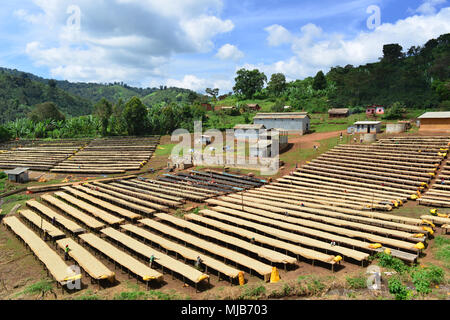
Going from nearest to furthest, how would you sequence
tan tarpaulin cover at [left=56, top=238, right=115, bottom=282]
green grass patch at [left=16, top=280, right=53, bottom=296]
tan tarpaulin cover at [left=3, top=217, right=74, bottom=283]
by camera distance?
green grass patch at [left=16, top=280, right=53, bottom=296] < tan tarpaulin cover at [left=56, top=238, right=115, bottom=282] < tan tarpaulin cover at [left=3, top=217, right=74, bottom=283]

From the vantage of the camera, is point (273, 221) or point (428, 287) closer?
point (428, 287)

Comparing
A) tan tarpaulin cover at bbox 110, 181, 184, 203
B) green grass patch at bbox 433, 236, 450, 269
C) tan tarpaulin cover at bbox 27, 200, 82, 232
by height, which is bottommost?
green grass patch at bbox 433, 236, 450, 269

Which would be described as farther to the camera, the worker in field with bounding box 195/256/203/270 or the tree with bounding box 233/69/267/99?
the tree with bounding box 233/69/267/99

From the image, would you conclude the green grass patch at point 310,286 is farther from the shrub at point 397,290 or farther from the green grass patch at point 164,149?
the green grass patch at point 164,149

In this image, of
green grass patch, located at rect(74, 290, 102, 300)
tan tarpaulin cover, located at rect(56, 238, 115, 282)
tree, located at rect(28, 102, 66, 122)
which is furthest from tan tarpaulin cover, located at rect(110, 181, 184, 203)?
tree, located at rect(28, 102, 66, 122)

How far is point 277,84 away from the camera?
404 ft

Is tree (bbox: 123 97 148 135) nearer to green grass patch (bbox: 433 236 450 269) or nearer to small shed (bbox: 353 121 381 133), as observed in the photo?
small shed (bbox: 353 121 381 133)

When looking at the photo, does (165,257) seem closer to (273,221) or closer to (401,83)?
(273,221)

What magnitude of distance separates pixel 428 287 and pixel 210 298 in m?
9.92

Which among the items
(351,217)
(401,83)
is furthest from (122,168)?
(401,83)

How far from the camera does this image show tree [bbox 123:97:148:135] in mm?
79375

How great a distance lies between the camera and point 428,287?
13.8 metres

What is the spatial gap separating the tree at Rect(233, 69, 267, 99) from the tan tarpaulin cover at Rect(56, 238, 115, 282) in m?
115

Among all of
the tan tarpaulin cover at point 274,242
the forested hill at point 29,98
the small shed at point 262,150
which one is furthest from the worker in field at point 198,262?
the forested hill at point 29,98
